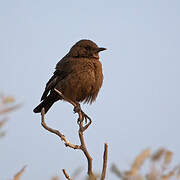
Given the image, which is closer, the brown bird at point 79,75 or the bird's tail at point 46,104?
the brown bird at point 79,75

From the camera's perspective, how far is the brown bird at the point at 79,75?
530 centimetres

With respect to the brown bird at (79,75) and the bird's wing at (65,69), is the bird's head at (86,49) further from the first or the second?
the bird's wing at (65,69)

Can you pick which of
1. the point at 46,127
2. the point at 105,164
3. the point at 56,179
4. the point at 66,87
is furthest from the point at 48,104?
the point at 56,179

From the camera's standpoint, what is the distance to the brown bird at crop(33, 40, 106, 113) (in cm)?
530

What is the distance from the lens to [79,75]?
5312 mm

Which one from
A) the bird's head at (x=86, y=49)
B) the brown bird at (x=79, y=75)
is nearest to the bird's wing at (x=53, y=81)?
the brown bird at (x=79, y=75)

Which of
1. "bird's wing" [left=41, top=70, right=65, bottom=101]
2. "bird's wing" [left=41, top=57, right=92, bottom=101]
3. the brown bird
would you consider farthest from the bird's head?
"bird's wing" [left=41, top=70, right=65, bottom=101]

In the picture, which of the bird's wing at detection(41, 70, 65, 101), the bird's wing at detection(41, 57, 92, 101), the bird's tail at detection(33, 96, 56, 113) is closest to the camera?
the bird's wing at detection(41, 57, 92, 101)

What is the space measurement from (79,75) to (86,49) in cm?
77

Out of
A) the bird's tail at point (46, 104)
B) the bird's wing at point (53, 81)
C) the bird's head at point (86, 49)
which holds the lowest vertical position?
the bird's tail at point (46, 104)

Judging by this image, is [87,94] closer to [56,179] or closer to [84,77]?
[84,77]

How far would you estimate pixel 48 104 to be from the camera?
6184 millimetres

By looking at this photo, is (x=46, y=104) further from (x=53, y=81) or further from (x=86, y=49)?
(x=86, y=49)

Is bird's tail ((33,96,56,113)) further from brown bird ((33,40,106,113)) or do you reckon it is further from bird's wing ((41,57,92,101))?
bird's wing ((41,57,92,101))
